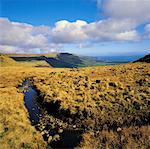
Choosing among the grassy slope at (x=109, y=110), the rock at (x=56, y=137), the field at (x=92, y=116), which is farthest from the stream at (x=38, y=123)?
the grassy slope at (x=109, y=110)

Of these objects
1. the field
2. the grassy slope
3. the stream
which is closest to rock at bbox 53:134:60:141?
the stream

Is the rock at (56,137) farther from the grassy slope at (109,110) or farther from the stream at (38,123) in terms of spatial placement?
the grassy slope at (109,110)

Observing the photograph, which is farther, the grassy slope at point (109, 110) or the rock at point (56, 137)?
the rock at point (56, 137)

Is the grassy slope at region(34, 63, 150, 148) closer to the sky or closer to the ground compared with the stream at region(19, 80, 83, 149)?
closer to the sky

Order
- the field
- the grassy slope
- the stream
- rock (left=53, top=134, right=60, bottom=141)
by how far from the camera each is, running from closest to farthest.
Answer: the grassy slope
the field
the stream
rock (left=53, top=134, right=60, bottom=141)

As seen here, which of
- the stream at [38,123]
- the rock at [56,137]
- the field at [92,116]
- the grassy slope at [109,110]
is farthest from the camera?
the rock at [56,137]

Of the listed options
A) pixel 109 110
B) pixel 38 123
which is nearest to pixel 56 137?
pixel 38 123

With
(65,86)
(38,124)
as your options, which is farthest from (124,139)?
(65,86)

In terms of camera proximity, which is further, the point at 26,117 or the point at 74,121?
the point at 26,117

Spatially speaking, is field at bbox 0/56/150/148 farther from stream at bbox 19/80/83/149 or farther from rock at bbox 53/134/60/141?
rock at bbox 53/134/60/141

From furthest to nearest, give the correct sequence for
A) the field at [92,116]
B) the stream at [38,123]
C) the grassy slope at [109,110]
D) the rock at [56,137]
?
the rock at [56,137], the stream at [38,123], the field at [92,116], the grassy slope at [109,110]

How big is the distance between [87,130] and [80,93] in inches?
445

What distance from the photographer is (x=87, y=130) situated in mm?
25125

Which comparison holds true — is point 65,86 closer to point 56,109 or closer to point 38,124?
point 56,109
